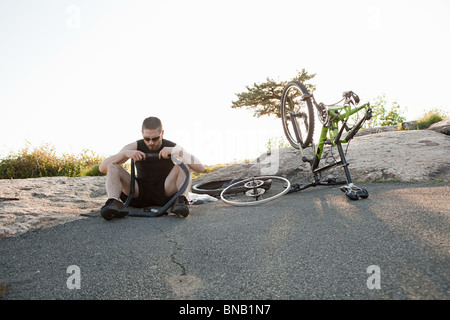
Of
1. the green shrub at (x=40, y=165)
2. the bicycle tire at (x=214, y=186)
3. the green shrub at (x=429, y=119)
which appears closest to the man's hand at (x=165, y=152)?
the bicycle tire at (x=214, y=186)

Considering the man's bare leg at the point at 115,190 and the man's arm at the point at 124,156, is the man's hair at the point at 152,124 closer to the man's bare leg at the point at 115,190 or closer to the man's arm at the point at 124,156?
the man's arm at the point at 124,156

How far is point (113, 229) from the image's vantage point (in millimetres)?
2791

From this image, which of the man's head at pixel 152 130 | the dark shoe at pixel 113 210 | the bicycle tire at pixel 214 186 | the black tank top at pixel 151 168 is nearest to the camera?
the dark shoe at pixel 113 210

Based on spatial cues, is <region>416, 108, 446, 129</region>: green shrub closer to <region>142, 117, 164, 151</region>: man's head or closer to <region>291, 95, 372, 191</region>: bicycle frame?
<region>291, 95, 372, 191</region>: bicycle frame

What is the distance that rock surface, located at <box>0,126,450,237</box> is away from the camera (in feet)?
11.0

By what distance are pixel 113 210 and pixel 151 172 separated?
858 millimetres

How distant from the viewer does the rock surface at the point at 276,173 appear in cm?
335

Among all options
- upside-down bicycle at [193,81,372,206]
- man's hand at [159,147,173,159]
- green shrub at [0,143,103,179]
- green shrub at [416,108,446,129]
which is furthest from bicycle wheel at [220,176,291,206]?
green shrub at [416,108,446,129]

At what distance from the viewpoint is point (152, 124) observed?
3.43 metres

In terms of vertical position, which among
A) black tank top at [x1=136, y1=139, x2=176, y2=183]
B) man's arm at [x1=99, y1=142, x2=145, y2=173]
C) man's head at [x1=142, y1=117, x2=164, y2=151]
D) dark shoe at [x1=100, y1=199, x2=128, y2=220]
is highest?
man's head at [x1=142, y1=117, x2=164, y2=151]
